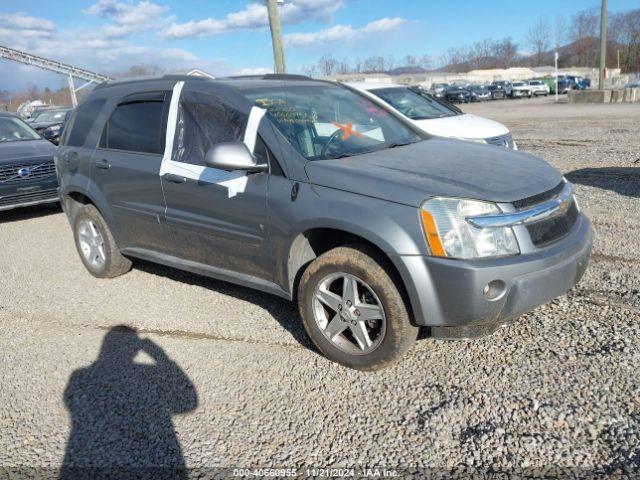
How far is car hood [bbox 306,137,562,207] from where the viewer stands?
3.29 m

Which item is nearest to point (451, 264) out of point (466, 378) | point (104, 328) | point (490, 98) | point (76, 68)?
point (466, 378)

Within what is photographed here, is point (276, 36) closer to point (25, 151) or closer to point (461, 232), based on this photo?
point (25, 151)

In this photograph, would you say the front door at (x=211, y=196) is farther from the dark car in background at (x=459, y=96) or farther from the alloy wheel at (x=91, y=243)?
the dark car in background at (x=459, y=96)

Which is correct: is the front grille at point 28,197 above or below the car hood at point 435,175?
below

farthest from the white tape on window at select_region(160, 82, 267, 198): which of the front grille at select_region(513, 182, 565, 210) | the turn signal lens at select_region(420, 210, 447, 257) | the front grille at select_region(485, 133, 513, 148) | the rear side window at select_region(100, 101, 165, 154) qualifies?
the front grille at select_region(485, 133, 513, 148)

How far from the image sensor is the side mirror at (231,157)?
372cm

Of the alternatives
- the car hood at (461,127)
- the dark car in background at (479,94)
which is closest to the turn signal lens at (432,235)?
the car hood at (461,127)

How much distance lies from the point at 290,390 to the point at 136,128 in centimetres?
276

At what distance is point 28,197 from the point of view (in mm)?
8859

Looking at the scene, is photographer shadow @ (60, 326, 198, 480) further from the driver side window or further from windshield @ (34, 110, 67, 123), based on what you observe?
windshield @ (34, 110, 67, 123)

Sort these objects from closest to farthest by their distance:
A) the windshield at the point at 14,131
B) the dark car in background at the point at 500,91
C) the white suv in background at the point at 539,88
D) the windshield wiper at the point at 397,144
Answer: the windshield wiper at the point at 397,144 → the windshield at the point at 14,131 → the dark car in background at the point at 500,91 → the white suv in background at the point at 539,88

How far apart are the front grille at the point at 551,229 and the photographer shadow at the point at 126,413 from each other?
86.4 inches

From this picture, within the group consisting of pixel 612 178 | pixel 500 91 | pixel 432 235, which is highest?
pixel 432 235

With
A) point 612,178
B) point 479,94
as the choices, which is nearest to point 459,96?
point 479,94
